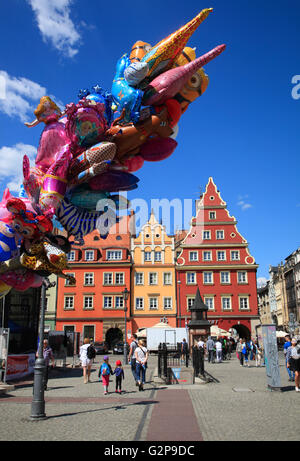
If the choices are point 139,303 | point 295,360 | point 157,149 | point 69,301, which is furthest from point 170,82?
point 69,301

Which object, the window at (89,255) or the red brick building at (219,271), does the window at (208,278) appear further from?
the window at (89,255)

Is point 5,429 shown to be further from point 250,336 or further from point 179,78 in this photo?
point 250,336

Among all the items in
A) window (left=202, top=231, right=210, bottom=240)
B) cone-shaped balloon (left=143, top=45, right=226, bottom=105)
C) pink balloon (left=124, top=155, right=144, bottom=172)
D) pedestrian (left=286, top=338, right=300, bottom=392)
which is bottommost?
pedestrian (left=286, top=338, right=300, bottom=392)

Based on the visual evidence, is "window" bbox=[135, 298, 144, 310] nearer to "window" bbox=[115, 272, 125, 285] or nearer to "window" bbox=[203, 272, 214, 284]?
"window" bbox=[115, 272, 125, 285]

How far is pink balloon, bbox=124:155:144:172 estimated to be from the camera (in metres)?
9.52

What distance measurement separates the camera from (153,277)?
4528cm

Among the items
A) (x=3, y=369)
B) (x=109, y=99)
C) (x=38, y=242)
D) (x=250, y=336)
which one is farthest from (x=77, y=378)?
(x=250, y=336)

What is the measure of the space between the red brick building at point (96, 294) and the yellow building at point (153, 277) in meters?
1.05

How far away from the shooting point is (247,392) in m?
13.0

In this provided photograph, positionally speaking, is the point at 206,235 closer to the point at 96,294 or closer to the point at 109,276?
the point at 109,276

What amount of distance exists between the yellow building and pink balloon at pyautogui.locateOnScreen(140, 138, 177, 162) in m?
35.3

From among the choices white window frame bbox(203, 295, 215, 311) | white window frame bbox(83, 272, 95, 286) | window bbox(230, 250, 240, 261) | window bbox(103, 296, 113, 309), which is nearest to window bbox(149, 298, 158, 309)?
window bbox(103, 296, 113, 309)

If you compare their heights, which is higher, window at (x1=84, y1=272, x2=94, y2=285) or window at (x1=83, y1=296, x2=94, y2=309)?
window at (x1=84, y1=272, x2=94, y2=285)
